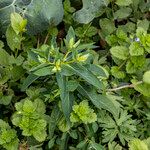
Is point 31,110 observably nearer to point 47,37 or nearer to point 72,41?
point 72,41

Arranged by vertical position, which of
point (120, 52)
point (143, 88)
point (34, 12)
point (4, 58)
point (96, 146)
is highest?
point (34, 12)

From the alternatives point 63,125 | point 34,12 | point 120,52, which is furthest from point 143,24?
point 63,125

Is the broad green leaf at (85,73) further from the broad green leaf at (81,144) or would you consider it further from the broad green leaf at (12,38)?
the broad green leaf at (12,38)

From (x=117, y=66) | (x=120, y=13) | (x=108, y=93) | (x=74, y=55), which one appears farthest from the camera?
(x=120, y=13)

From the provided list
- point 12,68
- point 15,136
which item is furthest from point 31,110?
point 12,68

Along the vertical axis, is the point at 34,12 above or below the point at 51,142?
above

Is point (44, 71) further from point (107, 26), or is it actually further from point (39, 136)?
point (107, 26)

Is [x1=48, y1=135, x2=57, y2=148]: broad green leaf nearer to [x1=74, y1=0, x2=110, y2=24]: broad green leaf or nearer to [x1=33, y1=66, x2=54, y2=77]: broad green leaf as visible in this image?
[x1=33, y1=66, x2=54, y2=77]: broad green leaf
